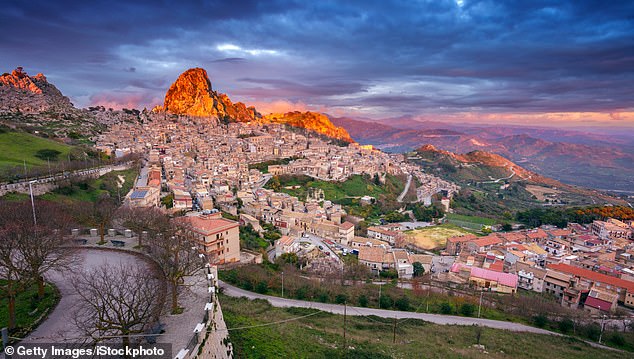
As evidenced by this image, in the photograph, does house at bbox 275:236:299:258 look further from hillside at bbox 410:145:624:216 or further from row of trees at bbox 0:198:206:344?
hillside at bbox 410:145:624:216

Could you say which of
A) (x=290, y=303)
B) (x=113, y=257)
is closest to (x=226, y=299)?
(x=290, y=303)

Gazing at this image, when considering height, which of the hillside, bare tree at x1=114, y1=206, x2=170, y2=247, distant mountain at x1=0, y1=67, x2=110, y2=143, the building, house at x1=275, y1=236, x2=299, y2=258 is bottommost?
the hillside

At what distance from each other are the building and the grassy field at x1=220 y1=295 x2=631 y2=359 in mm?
3958

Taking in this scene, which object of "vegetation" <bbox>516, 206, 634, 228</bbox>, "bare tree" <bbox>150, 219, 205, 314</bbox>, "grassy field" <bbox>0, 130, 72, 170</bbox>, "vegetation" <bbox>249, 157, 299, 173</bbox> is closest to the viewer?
"bare tree" <bbox>150, 219, 205, 314</bbox>

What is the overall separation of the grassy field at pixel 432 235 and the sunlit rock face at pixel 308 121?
95.3 m

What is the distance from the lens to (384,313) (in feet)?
66.2

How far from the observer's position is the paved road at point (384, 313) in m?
19.8

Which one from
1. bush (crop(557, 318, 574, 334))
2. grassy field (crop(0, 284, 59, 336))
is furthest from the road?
grassy field (crop(0, 284, 59, 336))

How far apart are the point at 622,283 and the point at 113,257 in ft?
114

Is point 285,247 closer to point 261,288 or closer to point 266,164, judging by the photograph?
point 261,288

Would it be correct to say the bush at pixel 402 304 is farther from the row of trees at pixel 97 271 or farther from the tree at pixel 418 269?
the row of trees at pixel 97 271

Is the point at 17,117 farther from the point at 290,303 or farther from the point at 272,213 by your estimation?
the point at 290,303

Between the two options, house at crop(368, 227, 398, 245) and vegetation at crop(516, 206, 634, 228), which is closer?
house at crop(368, 227, 398, 245)

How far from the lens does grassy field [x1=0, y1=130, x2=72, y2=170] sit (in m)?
32.8
